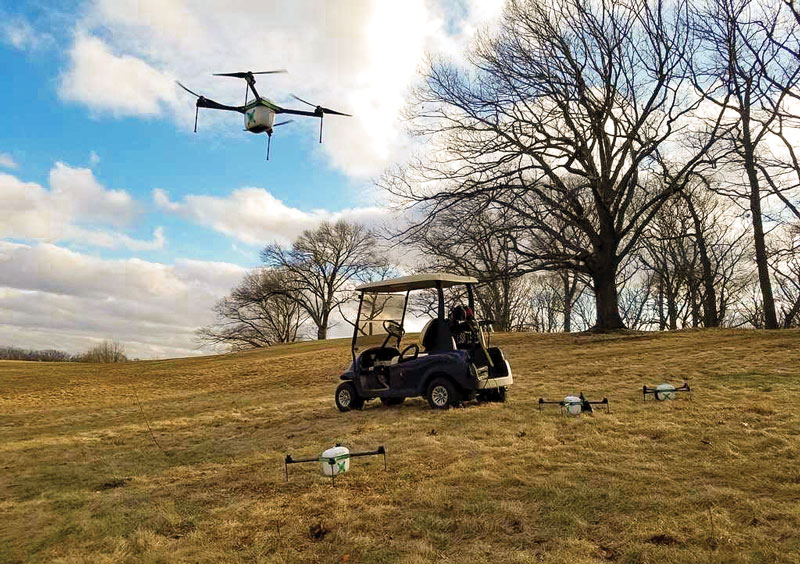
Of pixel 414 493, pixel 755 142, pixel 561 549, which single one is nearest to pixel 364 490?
pixel 414 493

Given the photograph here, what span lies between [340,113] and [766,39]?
15.9 meters

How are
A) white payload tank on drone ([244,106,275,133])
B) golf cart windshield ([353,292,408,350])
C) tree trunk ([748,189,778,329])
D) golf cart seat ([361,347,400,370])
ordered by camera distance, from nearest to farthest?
golf cart windshield ([353,292,408,350]) → golf cart seat ([361,347,400,370]) → white payload tank on drone ([244,106,275,133]) → tree trunk ([748,189,778,329])

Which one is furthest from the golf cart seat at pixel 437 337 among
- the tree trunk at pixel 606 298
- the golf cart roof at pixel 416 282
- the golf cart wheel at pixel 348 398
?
the tree trunk at pixel 606 298

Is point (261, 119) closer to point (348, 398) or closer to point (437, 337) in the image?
point (437, 337)

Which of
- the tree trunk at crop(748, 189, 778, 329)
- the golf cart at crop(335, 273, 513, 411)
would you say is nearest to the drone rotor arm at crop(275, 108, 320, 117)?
the golf cart at crop(335, 273, 513, 411)

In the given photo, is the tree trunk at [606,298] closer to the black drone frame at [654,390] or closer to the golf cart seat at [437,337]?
the black drone frame at [654,390]

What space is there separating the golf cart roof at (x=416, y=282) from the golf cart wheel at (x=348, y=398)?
1965 millimetres

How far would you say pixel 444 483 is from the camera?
4922mm

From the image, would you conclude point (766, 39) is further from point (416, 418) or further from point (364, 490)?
point (364, 490)

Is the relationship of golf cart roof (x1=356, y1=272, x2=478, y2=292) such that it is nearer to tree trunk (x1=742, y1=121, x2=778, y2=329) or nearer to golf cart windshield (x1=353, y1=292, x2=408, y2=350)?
golf cart windshield (x1=353, y1=292, x2=408, y2=350)

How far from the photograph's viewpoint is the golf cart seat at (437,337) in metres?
9.05

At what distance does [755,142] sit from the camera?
63.7 ft

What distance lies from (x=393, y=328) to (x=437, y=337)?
3.39ft

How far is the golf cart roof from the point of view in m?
9.05
